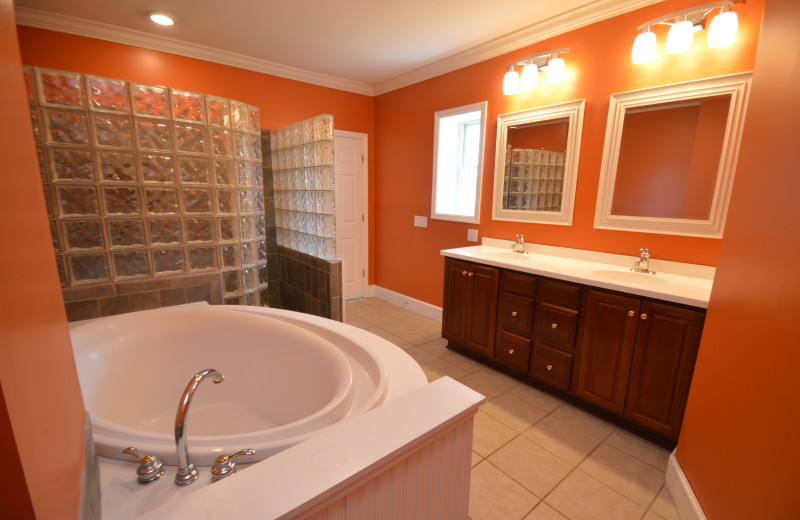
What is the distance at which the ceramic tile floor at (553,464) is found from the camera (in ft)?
4.75

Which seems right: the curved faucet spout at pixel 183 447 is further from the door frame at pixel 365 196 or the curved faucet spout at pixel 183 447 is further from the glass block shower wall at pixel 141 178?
the door frame at pixel 365 196

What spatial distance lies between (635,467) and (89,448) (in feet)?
7.14

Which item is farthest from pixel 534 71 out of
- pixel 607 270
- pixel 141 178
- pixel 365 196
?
pixel 141 178

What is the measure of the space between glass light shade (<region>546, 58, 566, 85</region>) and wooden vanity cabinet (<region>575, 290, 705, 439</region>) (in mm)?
1509

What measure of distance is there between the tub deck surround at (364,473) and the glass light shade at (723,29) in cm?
216

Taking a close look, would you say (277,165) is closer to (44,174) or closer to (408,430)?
(44,174)

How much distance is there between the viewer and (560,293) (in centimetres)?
206

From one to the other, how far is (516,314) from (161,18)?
3.25 metres

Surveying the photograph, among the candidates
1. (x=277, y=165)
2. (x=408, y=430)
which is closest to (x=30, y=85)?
(x=277, y=165)

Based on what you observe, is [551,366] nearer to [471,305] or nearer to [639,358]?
[639,358]

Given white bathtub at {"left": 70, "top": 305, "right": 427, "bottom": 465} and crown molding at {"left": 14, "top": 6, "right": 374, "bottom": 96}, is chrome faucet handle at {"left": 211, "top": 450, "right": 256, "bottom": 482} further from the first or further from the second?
crown molding at {"left": 14, "top": 6, "right": 374, "bottom": 96}

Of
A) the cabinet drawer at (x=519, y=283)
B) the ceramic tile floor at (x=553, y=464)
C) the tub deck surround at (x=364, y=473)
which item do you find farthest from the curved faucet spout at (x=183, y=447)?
the cabinet drawer at (x=519, y=283)

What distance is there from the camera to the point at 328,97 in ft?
12.2

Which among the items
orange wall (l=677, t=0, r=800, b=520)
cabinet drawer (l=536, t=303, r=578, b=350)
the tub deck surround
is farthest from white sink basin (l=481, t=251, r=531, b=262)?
the tub deck surround
